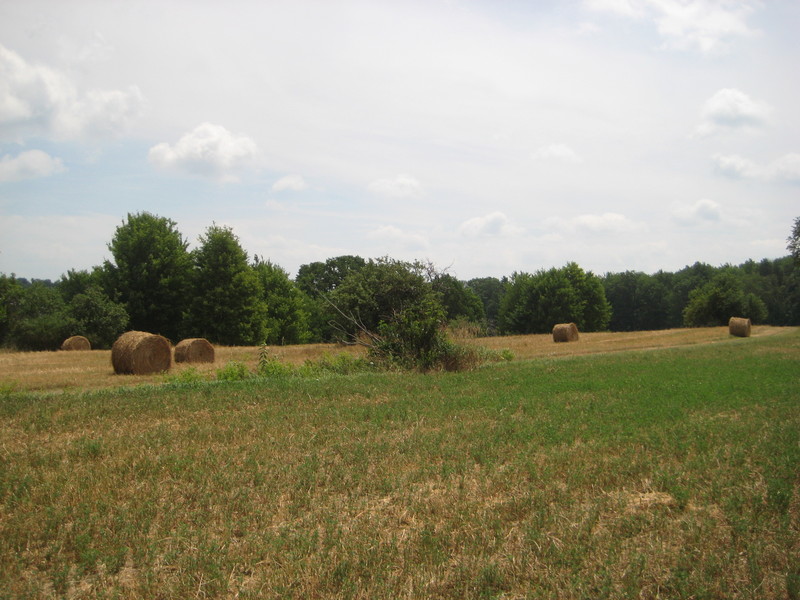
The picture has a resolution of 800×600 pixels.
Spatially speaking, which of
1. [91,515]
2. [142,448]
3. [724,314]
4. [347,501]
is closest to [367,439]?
[347,501]

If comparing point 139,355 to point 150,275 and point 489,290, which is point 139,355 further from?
point 489,290

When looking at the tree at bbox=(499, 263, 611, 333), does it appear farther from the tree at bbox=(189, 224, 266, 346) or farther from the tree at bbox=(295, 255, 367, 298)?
the tree at bbox=(189, 224, 266, 346)

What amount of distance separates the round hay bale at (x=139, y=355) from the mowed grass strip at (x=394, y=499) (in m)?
8.66

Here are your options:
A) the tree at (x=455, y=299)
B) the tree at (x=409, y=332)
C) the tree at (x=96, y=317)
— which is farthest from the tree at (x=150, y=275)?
the tree at (x=409, y=332)

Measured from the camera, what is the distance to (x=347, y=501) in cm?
637

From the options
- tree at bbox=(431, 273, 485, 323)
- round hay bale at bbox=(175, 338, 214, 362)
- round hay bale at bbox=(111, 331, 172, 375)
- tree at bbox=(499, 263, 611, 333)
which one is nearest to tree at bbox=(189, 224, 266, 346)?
tree at bbox=(431, 273, 485, 323)

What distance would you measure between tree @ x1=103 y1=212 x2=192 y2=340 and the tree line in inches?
3.3

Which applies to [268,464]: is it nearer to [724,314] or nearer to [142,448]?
[142,448]

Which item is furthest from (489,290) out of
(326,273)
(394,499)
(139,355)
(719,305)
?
(394,499)

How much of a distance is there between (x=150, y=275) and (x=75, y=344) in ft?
Result: 42.8

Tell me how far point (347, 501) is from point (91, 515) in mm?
2561

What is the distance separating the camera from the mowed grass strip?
470cm

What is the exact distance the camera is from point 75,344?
3572 centimetres

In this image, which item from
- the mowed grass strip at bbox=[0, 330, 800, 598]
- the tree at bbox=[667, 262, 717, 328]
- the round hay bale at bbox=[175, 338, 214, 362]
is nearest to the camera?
the mowed grass strip at bbox=[0, 330, 800, 598]
